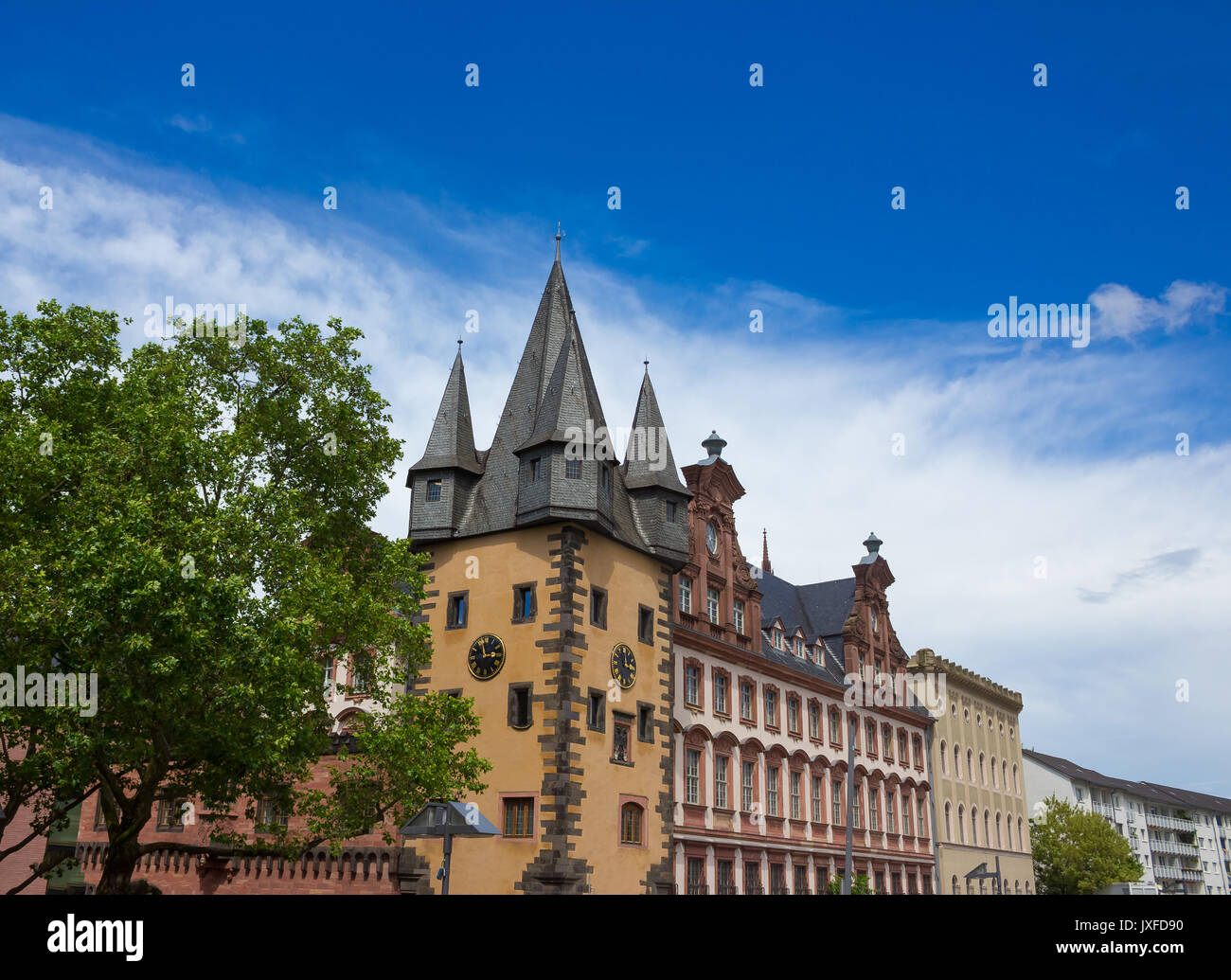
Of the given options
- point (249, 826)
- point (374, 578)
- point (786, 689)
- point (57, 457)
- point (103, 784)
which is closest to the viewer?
point (57, 457)

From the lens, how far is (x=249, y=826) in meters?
40.5

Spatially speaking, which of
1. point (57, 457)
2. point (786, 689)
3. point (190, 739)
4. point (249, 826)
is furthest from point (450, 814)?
point (786, 689)

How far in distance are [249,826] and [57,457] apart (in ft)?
70.6

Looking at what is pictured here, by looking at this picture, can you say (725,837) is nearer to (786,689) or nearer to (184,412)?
(786,689)

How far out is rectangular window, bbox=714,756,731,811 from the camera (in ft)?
142

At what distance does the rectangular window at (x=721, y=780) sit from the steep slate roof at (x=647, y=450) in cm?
1122

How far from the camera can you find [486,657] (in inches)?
1452

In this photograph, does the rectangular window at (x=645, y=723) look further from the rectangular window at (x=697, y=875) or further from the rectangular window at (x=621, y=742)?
the rectangular window at (x=697, y=875)

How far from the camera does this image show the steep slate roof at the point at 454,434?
40750 mm

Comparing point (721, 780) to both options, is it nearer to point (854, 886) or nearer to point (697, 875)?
point (697, 875)

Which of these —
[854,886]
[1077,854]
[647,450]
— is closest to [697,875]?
[854,886]

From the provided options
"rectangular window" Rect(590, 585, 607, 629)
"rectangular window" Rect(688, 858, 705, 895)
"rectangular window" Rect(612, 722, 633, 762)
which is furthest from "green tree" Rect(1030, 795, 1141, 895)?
"rectangular window" Rect(590, 585, 607, 629)

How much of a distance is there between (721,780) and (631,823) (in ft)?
25.8

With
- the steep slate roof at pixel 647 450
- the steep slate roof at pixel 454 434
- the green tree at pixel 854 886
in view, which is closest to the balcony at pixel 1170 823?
the green tree at pixel 854 886
